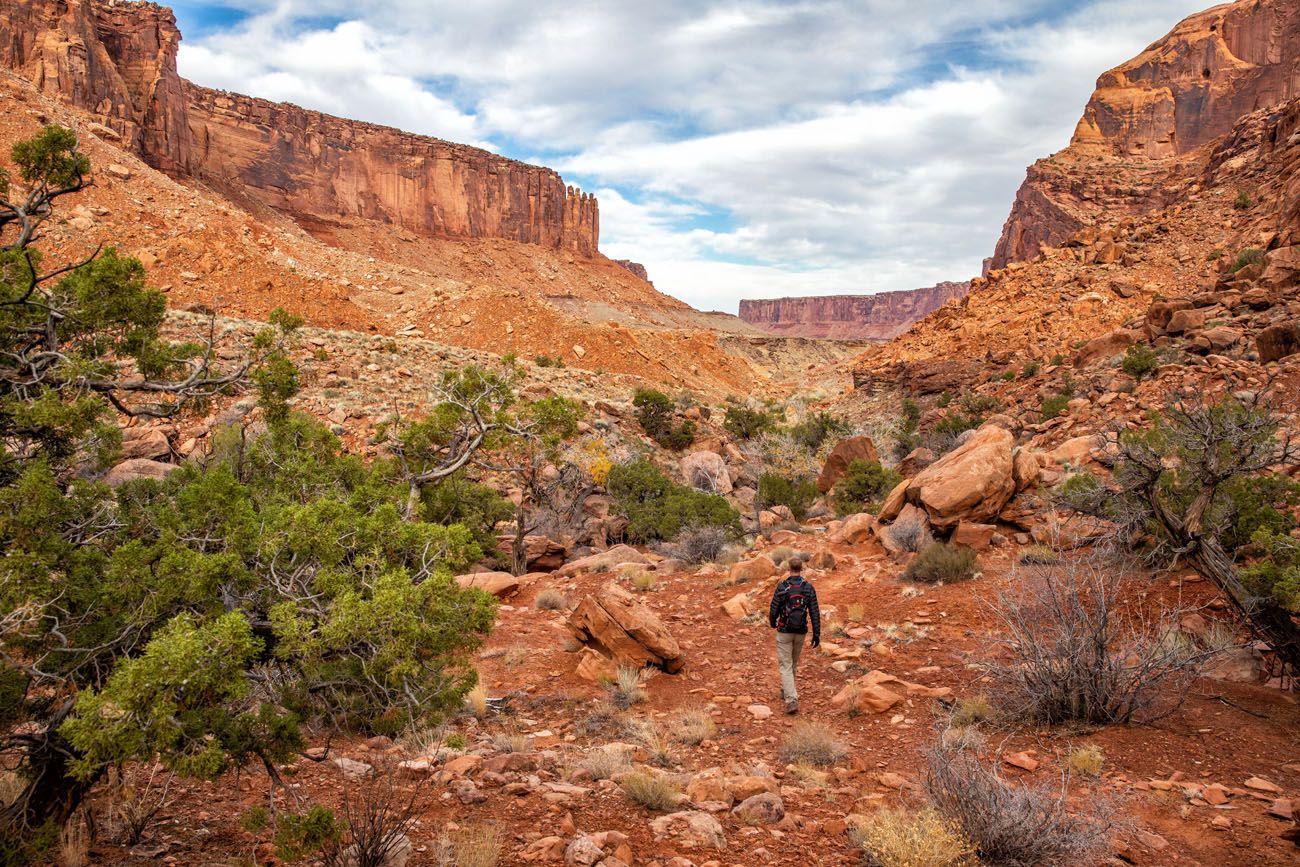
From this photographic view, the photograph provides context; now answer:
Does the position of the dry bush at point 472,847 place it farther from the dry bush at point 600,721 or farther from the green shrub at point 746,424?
the green shrub at point 746,424

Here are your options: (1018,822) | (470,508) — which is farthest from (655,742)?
(470,508)

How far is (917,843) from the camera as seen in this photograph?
406cm

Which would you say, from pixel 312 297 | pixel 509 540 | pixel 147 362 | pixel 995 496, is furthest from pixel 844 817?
pixel 312 297

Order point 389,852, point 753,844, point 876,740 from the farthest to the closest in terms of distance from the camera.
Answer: point 876,740 → point 753,844 → point 389,852

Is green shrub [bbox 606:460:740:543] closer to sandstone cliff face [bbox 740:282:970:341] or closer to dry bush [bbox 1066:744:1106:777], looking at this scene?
dry bush [bbox 1066:744:1106:777]

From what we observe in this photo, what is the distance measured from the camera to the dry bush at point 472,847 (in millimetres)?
4052

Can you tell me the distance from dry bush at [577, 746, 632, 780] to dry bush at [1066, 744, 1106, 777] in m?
3.34

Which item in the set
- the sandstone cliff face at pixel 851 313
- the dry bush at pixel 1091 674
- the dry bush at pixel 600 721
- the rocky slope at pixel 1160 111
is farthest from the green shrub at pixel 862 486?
the sandstone cliff face at pixel 851 313

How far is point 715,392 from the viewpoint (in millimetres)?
48781

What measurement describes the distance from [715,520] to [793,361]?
71478mm

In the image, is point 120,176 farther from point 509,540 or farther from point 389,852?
point 389,852

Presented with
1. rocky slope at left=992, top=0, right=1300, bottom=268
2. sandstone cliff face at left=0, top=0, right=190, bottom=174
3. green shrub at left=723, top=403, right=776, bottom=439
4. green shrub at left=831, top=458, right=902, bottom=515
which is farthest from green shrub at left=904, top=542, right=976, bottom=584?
sandstone cliff face at left=0, top=0, right=190, bottom=174

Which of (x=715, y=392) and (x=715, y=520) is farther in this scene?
(x=715, y=392)

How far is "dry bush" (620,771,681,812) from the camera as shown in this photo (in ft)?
16.6
